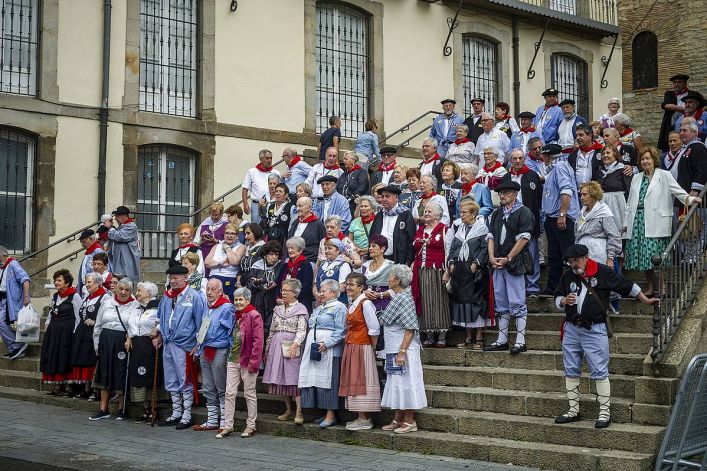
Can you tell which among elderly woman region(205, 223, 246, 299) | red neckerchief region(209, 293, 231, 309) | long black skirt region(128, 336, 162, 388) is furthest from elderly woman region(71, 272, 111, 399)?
red neckerchief region(209, 293, 231, 309)

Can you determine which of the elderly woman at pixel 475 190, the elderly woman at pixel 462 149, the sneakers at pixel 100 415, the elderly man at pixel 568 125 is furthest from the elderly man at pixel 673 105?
the sneakers at pixel 100 415

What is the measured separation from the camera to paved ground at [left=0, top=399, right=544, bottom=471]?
8.66 metres

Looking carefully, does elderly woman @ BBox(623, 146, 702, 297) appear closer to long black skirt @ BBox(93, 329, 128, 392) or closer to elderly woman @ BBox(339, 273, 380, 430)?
elderly woman @ BBox(339, 273, 380, 430)

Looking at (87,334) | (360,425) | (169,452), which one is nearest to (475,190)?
(360,425)

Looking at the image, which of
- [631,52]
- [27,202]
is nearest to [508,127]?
[27,202]

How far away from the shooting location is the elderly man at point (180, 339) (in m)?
10.9

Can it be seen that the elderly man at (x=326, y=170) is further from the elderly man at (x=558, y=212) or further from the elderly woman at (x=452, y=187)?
the elderly man at (x=558, y=212)

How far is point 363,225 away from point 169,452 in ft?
13.2

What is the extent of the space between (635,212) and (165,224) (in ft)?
31.0

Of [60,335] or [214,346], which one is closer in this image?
[214,346]

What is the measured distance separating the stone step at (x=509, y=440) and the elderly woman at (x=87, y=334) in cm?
301

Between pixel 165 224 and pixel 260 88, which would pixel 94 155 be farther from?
pixel 260 88

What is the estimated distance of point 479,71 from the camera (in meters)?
22.4

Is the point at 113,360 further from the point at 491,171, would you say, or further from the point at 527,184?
the point at 527,184
